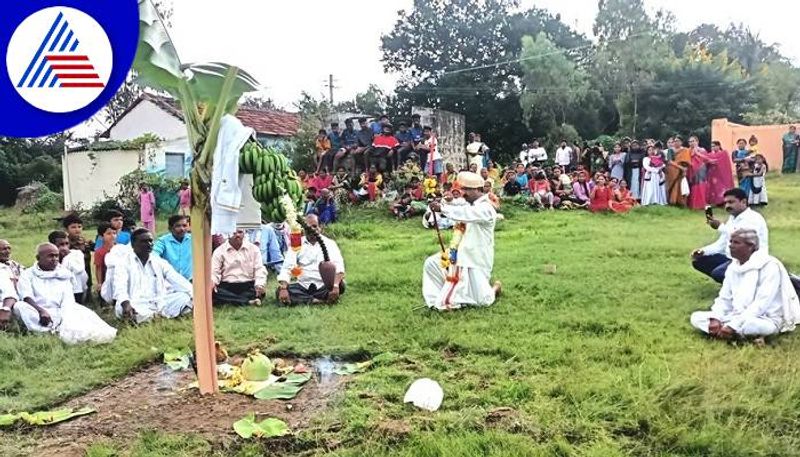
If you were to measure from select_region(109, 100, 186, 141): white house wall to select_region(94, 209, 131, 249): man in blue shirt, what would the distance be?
1671cm

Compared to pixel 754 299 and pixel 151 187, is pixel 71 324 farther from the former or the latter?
pixel 151 187

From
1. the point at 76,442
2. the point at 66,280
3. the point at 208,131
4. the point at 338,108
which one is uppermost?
the point at 338,108

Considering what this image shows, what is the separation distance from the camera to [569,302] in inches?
306

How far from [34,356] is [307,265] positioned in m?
3.18

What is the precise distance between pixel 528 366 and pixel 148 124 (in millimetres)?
24195

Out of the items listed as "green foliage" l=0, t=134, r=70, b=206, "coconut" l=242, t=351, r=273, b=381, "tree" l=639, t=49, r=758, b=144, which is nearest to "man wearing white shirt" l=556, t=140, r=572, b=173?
"tree" l=639, t=49, r=758, b=144

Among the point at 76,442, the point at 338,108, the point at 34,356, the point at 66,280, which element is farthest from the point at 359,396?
the point at 338,108

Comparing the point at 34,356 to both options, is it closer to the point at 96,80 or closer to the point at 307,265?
the point at 307,265

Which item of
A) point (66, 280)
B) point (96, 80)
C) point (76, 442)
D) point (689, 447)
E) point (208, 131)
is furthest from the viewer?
point (66, 280)

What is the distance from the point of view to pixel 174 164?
23734mm

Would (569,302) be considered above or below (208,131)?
below

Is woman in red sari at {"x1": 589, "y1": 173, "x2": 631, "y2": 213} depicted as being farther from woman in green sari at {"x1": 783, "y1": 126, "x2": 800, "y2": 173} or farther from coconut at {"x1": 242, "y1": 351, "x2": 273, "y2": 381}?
coconut at {"x1": 242, "y1": 351, "x2": 273, "y2": 381}

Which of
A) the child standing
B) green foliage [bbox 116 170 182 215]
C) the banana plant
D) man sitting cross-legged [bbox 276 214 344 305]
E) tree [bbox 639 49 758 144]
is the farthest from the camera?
tree [bbox 639 49 758 144]

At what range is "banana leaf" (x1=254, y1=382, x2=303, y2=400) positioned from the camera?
514 cm
